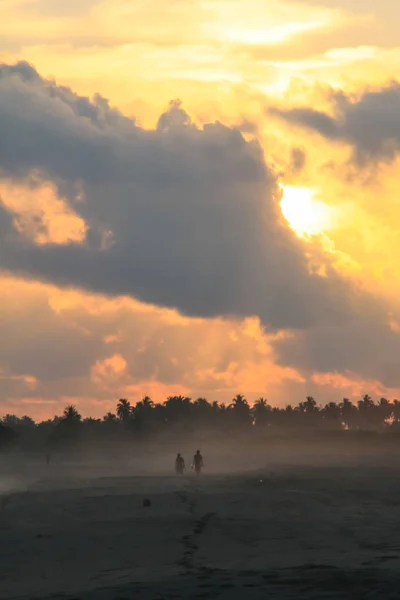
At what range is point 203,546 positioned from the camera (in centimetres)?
3941

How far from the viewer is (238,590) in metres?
28.8

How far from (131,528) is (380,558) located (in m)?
15.5

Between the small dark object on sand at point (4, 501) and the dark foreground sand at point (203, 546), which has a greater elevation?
the small dark object on sand at point (4, 501)

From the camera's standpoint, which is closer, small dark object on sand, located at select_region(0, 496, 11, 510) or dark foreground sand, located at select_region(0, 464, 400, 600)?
dark foreground sand, located at select_region(0, 464, 400, 600)

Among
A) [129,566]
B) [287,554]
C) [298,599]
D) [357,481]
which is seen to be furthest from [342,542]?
[357,481]

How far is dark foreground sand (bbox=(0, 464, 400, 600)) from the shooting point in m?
29.6

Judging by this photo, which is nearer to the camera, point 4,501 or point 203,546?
point 203,546

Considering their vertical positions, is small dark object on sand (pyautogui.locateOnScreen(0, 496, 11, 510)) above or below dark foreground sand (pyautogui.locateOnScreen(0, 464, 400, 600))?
above

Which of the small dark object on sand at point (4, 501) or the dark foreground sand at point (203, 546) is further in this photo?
the small dark object on sand at point (4, 501)

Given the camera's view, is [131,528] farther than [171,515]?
No

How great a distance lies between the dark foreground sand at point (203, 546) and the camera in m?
29.6

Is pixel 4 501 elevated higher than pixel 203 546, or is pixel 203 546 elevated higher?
pixel 4 501

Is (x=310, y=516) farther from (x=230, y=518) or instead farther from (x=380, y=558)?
(x=380, y=558)

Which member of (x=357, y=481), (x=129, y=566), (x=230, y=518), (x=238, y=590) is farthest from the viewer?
(x=357, y=481)
